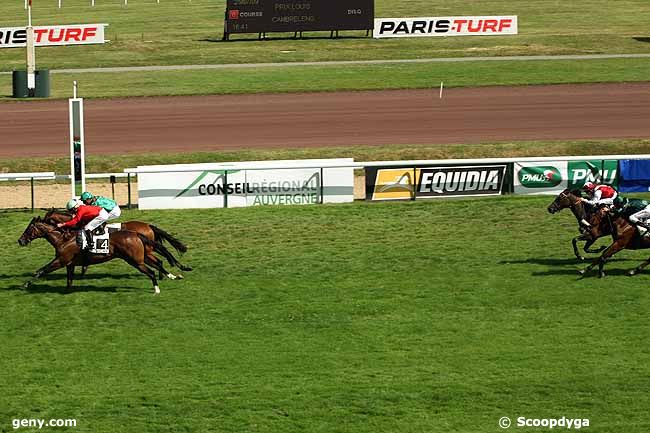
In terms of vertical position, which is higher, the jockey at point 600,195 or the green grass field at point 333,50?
the green grass field at point 333,50

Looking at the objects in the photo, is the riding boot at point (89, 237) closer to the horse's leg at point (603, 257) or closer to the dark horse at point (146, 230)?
the dark horse at point (146, 230)

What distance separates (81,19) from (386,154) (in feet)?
132

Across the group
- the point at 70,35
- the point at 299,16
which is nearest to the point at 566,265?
the point at 299,16

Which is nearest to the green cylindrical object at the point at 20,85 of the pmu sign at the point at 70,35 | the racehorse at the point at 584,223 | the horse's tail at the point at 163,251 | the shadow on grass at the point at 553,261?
the pmu sign at the point at 70,35

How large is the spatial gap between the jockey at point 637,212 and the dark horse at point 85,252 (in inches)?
361

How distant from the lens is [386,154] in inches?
1485

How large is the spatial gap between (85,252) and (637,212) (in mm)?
10674

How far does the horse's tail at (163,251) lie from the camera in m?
23.0

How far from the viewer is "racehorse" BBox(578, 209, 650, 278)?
2319cm

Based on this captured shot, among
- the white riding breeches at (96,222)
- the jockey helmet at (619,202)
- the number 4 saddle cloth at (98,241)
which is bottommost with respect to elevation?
the number 4 saddle cloth at (98,241)

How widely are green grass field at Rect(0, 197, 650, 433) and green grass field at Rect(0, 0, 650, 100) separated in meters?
23.4

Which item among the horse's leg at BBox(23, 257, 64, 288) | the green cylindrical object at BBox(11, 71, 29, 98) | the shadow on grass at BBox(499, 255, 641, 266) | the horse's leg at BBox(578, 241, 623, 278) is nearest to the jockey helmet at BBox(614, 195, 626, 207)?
the horse's leg at BBox(578, 241, 623, 278)

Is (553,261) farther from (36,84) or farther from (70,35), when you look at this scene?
(70,35)

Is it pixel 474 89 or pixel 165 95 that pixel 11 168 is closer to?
pixel 165 95
